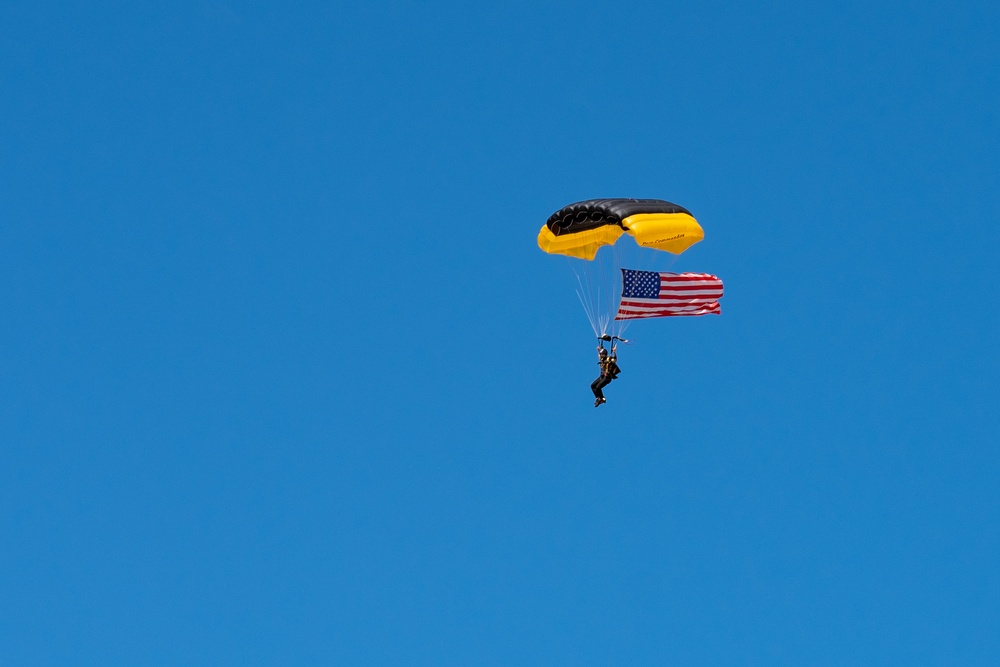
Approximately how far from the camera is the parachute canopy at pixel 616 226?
5775 centimetres

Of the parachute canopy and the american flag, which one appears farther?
the american flag

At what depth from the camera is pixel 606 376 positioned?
192 feet

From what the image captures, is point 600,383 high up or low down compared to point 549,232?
down

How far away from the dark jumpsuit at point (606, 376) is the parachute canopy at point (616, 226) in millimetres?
2959

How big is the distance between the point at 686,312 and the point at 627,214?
5025 mm

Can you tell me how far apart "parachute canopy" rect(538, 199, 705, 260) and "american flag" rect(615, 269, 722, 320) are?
160 centimetres

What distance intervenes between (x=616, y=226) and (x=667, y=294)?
160 inches

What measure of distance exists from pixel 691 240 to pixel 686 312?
298cm

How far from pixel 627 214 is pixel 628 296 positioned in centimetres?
322

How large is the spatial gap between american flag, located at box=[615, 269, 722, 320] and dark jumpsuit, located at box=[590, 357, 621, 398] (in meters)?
1.72

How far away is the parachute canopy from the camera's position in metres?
57.8

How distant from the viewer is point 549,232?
6019cm

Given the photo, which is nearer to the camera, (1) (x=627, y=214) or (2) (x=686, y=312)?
(1) (x=627, y=214)

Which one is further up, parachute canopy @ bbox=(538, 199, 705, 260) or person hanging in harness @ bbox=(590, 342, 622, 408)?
parachute canopy @ bbox=(538, 199, 705, 260)
